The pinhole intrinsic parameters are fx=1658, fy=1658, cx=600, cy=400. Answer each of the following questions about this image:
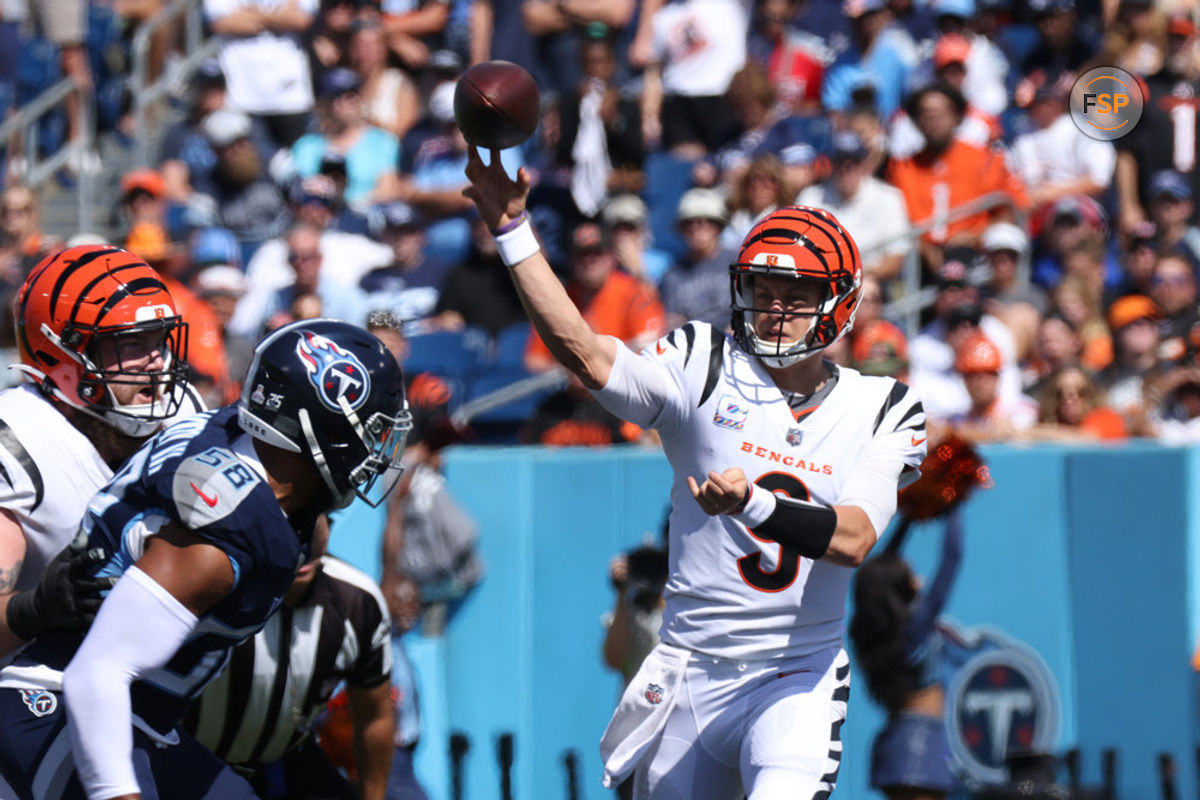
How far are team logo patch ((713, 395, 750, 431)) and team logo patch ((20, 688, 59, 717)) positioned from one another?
188 cm

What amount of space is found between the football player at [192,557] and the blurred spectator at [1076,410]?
4935 mm

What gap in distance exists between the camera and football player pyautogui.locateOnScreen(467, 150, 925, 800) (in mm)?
4512

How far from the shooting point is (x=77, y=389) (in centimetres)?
434

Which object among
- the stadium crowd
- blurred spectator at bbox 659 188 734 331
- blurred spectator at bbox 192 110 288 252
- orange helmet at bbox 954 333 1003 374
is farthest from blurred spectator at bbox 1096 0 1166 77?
blurred spectator at bbox 192 110 288 252

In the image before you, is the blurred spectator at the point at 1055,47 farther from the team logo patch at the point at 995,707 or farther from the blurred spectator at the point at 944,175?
the team logo patch at the point at 995,707

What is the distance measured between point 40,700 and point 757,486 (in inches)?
74.2

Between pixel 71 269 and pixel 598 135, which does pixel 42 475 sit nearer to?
pixel 71 269

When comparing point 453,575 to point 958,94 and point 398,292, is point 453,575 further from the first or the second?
point 958,94

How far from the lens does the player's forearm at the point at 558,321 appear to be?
432 centimetres

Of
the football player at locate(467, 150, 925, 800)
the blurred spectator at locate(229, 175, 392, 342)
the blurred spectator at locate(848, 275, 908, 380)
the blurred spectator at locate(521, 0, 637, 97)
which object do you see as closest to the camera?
the football player at locate(467, 150, 925, 800)

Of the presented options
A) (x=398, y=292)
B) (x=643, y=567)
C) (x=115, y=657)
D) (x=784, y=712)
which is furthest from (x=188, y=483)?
(x=398, y=292)

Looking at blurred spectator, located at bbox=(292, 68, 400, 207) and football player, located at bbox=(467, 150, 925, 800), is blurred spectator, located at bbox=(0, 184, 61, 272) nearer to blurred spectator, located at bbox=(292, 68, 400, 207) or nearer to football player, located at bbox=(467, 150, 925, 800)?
blurred spectator, located at bbox=(292, 68, 400, 207)

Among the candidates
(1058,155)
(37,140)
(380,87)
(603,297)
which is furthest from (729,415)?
(37,140)

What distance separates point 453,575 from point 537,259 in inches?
155
